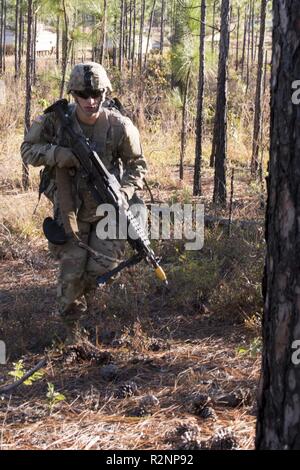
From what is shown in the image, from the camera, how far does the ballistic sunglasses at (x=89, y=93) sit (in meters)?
3.75

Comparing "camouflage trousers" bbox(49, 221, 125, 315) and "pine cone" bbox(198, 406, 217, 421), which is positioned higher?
"camouflage trousers" bbox(49, 221, 125, 315)

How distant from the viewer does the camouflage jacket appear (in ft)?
12.8

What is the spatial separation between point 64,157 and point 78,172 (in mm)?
162

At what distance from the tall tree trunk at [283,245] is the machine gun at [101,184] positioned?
2083mm

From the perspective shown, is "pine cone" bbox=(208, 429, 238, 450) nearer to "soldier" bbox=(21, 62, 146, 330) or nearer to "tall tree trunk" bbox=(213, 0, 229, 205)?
"soldier" bbox=(21, 62, 146, 330)

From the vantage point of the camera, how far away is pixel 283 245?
171 centimetres

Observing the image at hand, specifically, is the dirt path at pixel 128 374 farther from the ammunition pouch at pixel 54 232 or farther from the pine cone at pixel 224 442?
the ammunition pouch at pixel 54 232

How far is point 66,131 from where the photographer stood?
12.6 feet

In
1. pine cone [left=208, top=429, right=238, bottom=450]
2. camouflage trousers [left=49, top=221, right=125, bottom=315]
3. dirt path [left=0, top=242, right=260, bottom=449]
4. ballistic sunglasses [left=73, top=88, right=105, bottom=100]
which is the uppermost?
ballistic sunglasses [left=73, top=88, right=105, bottom=100]

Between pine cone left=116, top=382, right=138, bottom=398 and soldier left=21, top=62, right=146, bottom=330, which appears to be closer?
pine cone left=116, top=382, right=138, bottom=398

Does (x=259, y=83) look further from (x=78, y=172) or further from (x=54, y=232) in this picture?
(x=54, y=232)

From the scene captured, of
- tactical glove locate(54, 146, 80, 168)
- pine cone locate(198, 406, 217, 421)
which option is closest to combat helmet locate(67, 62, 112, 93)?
tactical glove locate(54, 146, 80, 168)

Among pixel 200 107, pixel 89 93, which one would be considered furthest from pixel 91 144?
pixel 200 107

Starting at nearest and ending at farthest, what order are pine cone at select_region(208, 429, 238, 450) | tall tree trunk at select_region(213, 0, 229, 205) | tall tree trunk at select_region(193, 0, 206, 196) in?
1. pine cone at select_region(208, 429, 238, 450)
2. tall tree trunk at select_region(213, 0, 229, 205)
3. tall tree trunk at select_region(193, 0, 206, 196)
